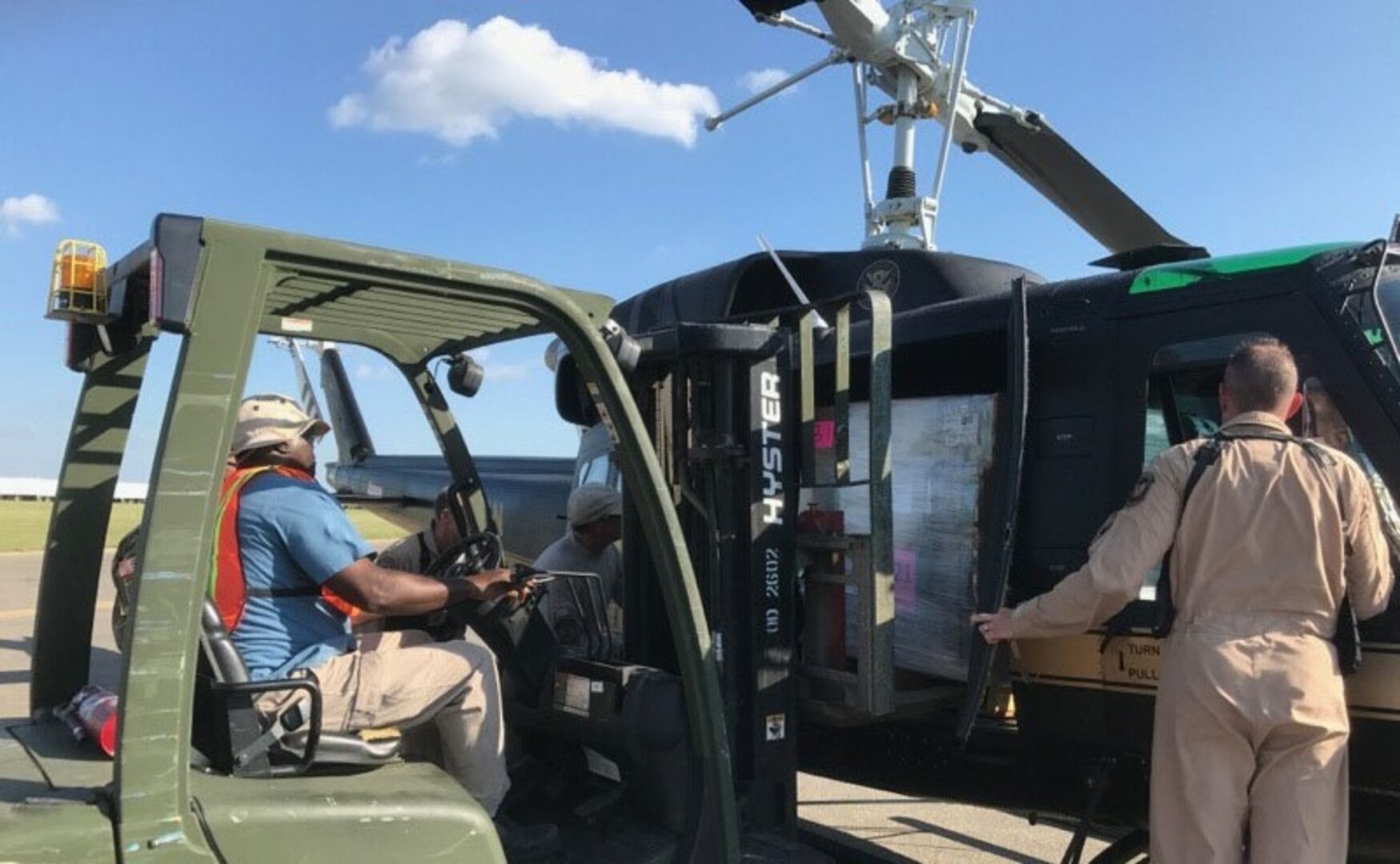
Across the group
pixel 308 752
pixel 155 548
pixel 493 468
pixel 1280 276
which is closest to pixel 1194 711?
pixel 1280 276

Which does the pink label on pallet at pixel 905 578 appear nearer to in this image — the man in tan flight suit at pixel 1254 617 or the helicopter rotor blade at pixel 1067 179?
the man in tan flight suit at pixel 1254 617

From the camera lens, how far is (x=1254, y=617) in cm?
280

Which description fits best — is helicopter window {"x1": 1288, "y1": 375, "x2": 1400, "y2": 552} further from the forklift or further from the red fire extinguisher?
the red fire extinguisher

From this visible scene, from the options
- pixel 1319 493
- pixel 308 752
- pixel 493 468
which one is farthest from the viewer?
pixel 493 468

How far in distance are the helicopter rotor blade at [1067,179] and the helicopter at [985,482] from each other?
6931 millimetres

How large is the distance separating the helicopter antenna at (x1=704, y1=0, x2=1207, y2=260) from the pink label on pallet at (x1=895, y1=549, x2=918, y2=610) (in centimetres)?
834

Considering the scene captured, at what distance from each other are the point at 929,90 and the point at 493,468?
6712 millimetres

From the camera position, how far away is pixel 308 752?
8.07 feet

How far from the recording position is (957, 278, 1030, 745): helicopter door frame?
3244mm

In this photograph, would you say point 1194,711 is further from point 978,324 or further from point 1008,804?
point 978,324

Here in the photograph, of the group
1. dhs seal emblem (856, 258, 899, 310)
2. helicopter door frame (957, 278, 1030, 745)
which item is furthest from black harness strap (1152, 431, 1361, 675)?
dhs seal emblem (856, 258, 899, 310)

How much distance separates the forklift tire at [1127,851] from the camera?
3.48m

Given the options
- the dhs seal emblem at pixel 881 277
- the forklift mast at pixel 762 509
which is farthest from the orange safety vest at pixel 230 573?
the dhs seal emblem at pixel 881 277

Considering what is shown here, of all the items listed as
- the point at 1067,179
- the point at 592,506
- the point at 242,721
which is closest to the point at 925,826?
the point at 592,506
